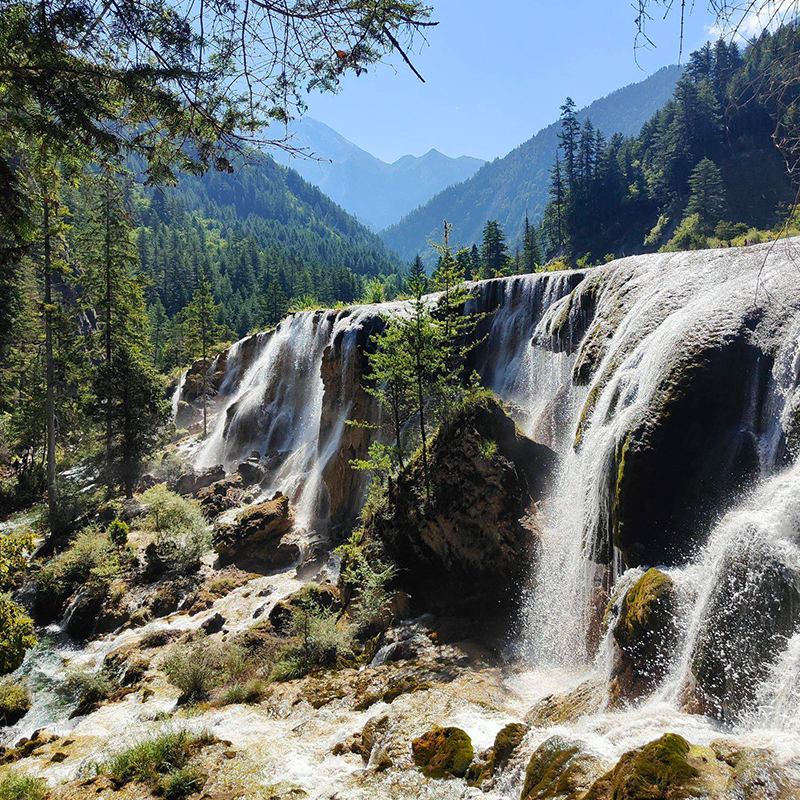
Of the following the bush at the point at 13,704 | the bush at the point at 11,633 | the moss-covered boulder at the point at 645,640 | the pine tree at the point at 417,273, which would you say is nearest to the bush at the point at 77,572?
the bush at the point at 13,704

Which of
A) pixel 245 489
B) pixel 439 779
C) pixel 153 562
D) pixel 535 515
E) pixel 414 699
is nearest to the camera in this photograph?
pixel 439 779

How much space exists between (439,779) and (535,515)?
6724 mm

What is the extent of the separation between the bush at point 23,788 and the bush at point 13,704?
4.09 m

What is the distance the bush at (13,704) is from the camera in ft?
34.9

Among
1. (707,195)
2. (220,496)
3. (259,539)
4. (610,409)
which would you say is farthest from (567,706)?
(707,195)

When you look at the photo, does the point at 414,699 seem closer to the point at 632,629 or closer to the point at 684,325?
the point at 632,629

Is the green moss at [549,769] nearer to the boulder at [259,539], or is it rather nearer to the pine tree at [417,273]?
the pine tree at [417,273]

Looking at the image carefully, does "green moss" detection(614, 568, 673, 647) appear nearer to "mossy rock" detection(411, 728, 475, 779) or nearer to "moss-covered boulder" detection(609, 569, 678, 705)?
"moss-covered boulder" detection(609, 569, 678, 705)

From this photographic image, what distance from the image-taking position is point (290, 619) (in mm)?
12391

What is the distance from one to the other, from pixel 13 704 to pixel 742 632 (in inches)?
562

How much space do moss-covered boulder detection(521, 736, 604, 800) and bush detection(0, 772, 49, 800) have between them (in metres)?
7.05

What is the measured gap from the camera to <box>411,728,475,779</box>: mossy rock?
20.6 ft

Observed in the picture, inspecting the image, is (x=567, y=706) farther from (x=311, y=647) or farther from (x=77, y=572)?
(x=77, y=572)

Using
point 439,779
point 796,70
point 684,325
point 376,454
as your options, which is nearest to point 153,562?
point 376,454
